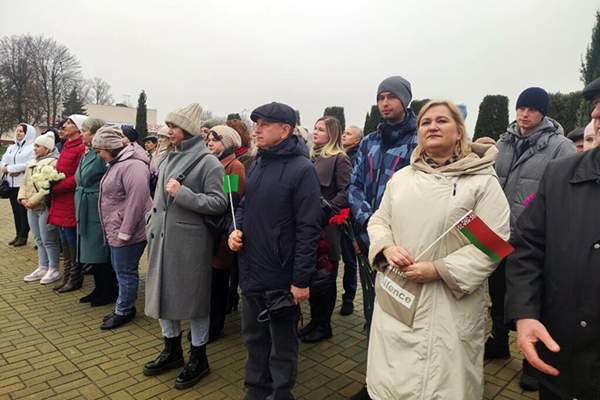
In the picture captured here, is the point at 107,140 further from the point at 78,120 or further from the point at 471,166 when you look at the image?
the point at 471,166

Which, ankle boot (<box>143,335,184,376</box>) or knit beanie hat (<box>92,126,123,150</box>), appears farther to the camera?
knit beanie hat (<box>92,126,123,150</box>)

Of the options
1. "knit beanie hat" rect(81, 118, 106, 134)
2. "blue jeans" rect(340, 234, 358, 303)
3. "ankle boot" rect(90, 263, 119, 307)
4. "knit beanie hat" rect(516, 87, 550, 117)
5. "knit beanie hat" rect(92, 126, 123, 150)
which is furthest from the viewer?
"knit beanie hat" rect(81, 118, 106, 134)

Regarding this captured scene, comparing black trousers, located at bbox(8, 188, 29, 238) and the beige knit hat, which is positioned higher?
the beige knit hat

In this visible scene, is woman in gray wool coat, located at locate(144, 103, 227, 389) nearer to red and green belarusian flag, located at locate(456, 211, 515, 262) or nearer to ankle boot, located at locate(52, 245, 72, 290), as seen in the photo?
red and green belarusian flag, located at locate(456, 211, 515, 262)

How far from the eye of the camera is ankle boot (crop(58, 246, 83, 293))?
18.2 ft

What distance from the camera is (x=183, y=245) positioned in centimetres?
332

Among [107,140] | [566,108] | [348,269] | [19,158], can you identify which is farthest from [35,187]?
[566,108]

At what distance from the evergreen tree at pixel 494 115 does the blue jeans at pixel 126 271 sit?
1443 centimetres

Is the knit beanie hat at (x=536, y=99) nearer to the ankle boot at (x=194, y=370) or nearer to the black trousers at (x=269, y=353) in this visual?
the black trousers at (x=269, y=353)

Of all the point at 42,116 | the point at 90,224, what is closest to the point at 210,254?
the point at 90,224

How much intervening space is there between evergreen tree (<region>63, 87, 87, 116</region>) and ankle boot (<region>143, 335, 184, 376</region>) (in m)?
52.8

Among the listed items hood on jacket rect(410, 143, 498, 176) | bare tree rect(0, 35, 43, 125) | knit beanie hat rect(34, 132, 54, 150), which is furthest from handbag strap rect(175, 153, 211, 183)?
bare tree rect(0, 35, 43, 125)

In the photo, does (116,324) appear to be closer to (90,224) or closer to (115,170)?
(90,224)

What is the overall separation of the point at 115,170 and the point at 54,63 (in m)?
50.1
